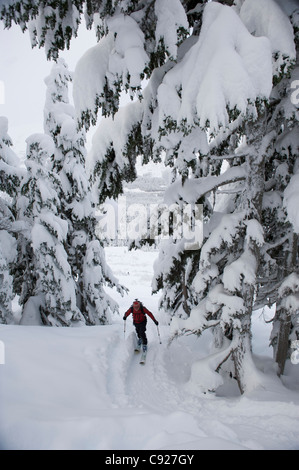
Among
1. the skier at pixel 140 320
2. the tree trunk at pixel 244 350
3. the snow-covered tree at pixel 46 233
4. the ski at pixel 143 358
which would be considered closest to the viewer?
the tree trunk at pixel 244 350

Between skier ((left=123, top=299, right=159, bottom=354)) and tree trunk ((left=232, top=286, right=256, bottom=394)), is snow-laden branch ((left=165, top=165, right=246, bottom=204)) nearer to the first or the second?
tree trunk ((left=232, top=286, right=256, bottom=394))

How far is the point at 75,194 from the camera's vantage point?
12438mm

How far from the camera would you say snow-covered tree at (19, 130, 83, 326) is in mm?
9906

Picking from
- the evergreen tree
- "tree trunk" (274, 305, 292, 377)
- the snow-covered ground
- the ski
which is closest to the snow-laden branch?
"tree trunk" (274, 305, 292, 377)

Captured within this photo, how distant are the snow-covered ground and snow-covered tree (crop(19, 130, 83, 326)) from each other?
215 centimetres

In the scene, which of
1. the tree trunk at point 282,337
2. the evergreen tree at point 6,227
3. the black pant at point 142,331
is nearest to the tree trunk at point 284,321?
the tree trunk at point 282,337

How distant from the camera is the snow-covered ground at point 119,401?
9.54ft

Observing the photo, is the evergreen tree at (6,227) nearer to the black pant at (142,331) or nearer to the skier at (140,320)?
the skier at (140,320)

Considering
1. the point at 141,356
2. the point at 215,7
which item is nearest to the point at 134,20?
the point at 215,7

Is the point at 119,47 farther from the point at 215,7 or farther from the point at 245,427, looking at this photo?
the point at 245,427

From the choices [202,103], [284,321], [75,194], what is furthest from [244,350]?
[75,194]

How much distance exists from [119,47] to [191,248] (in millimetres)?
4051

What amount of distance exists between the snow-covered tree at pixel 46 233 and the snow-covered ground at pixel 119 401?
2.15 m

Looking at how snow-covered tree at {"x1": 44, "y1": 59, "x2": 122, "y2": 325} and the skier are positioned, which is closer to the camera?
the skier
